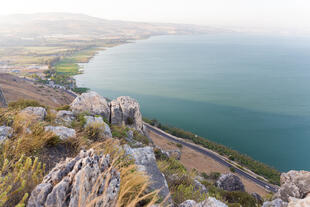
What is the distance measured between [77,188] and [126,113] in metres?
16.1

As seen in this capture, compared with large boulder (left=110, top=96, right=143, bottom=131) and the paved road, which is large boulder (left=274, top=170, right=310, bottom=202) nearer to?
large boulder (left=110, top=96, right=143, bottom=131)

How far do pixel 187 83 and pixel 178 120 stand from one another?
33314 mm

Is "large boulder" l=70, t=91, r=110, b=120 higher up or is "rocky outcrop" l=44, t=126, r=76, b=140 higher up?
"rocky outcrop" l=44, t=126, r=76, b=140

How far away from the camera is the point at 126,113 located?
18.2 metres

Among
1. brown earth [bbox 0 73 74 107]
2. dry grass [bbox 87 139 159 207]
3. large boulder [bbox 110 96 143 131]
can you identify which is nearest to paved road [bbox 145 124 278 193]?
large boulder [bbox 110 96 143 131]

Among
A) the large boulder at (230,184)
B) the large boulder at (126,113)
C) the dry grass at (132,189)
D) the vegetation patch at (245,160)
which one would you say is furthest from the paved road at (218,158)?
the dry grass at (132,189)

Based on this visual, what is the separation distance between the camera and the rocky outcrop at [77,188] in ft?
6.95

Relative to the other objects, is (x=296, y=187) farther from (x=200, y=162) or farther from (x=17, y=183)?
(x=200, y=162)

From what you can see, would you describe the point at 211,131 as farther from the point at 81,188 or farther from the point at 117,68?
the point at 117,68

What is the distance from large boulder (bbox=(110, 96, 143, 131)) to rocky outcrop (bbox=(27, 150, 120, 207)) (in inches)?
558

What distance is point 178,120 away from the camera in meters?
48.1

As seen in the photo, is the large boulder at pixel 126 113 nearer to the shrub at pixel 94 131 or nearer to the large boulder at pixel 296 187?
the shrub at pixel 94 131

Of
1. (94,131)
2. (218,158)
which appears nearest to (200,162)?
(218,158)

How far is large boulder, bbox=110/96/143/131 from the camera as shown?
55.8 ft
